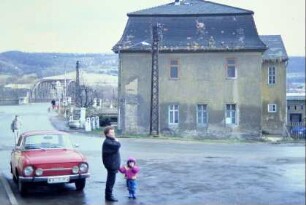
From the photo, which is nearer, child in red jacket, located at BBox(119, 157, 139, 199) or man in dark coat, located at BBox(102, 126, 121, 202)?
man in dark coat, located at BBox(102, 126, 121, 202)

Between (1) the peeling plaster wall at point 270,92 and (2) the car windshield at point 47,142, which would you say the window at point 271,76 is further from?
(2) the car windshield at point 47,142

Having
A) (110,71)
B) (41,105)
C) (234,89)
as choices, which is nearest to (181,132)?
(234,89)

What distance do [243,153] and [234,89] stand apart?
8555 mm

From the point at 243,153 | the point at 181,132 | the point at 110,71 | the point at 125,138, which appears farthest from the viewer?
the point at 181,132

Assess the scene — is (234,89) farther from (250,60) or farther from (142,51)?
(142,51)

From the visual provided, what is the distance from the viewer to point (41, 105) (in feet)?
38.5

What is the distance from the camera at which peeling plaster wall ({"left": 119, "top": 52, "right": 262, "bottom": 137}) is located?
832 inches

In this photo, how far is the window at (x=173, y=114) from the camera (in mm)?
21516

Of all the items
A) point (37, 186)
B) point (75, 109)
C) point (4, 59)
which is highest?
point (4, 59)

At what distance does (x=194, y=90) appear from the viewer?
843 inches

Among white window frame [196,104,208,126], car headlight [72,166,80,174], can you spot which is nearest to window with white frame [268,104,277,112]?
white window frame [196,104,208,126]

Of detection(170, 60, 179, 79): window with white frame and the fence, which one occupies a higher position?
detection(170, 60, 179, 79): window with white frame

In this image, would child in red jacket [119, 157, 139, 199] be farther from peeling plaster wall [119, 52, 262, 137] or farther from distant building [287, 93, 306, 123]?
peeling plaster wall [119, 52, 262, 137]

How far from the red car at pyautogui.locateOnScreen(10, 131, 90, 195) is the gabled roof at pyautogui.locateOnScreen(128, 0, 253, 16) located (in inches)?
443
